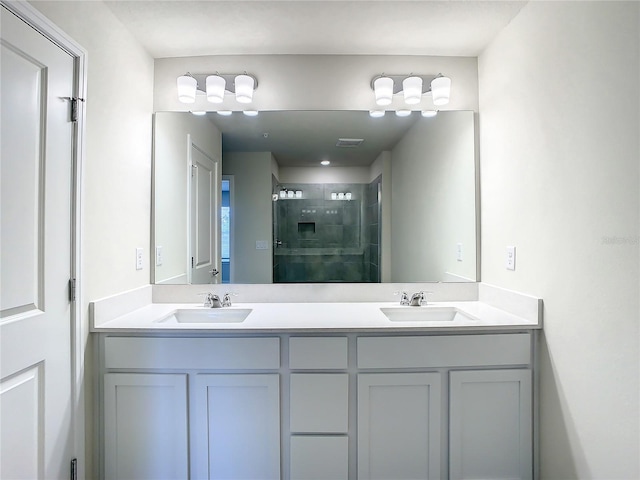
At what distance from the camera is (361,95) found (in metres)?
2.10

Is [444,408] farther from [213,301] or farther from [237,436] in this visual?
[213,301]

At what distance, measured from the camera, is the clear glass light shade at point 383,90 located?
2.01 meters

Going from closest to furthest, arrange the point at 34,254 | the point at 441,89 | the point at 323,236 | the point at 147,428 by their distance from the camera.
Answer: the point at 34,254 < the point at 147,428 < the point at 441,89 < the point at 323,236

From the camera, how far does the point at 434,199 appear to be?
214 cm

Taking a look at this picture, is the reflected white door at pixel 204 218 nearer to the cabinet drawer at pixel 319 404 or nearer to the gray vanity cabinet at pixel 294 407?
the gray vanity cabinet at pixel 294 407

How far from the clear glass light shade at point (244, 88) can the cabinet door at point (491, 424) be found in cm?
187

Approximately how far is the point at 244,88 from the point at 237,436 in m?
1.85

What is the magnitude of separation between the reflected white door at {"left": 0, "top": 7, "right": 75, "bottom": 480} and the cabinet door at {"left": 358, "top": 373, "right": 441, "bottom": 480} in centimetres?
125

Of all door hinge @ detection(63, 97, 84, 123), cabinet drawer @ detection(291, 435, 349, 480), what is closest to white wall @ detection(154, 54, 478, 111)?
door hinge @ detection(63, 97, 84, 123)

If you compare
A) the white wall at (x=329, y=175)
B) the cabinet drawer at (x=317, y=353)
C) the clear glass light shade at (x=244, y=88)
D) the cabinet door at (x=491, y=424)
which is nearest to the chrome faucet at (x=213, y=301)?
the cabinet drawer at (x=317, y=353)

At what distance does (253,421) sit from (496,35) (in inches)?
93.1

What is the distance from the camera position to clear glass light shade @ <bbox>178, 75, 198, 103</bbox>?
6.56ft

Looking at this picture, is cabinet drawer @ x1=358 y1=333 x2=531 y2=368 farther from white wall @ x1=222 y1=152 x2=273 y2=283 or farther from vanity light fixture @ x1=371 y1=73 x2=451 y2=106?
vanity light fixture @ x1=371 y1=73 x2=451 y2=106

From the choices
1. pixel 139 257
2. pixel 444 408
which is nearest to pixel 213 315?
pixel 139 257
